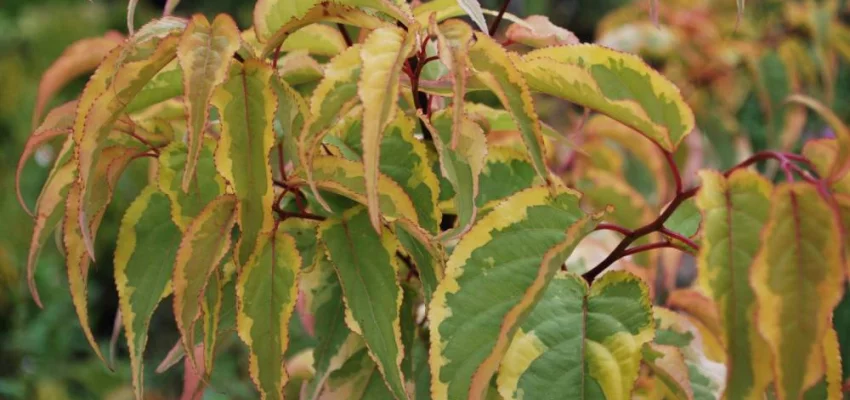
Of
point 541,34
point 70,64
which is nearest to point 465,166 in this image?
point 541,34

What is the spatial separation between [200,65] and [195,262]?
0.09 metres

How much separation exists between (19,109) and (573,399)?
2.65 meters

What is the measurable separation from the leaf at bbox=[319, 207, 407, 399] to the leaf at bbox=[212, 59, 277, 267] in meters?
0.05

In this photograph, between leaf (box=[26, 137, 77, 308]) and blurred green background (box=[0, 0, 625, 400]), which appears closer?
leaf (box=[26, 137, 77, 308])

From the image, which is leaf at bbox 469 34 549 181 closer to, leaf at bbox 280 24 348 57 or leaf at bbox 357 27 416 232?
leaf at bbox 357 27 416 232

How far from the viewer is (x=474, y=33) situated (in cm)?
43

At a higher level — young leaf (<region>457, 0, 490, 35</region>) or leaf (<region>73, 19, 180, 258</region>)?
young leaf (<region>457, 0, 490, 35</region>)

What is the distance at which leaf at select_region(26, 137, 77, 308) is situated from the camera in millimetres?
514

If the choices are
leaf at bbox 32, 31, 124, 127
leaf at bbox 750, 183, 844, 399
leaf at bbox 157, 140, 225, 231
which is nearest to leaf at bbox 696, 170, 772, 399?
leaf at bbox 750, 183, 844, 399

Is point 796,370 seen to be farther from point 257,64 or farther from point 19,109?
point 19,109

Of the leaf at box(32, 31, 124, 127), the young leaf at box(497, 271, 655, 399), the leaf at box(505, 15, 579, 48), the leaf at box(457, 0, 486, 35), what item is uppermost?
the leaf at box(505, 15, 579, 48)

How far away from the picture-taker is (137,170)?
2.70 feet

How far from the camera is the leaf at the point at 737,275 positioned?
39cm

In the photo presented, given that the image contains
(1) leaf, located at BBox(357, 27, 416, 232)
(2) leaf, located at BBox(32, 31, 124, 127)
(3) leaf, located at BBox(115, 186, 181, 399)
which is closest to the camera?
(1) leaf, located at BBox(357, 27, 416, 232)
